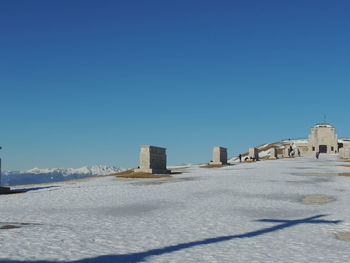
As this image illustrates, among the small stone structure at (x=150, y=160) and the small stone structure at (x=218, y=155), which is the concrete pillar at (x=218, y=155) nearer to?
the small stone structure at (x=218, y=155)

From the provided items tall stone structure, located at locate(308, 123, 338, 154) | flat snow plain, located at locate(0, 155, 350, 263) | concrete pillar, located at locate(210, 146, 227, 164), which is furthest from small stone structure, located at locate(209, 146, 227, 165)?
tall stone structure, located at locate(308, 123, 338, 154)

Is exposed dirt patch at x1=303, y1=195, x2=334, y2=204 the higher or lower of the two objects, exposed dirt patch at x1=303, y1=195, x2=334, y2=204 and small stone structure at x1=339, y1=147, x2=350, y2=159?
the lower

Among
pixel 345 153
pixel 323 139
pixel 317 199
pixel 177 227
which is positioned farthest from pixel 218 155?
pixel 323 139

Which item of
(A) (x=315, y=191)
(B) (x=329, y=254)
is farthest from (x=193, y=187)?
(B) (x=329, y=254)

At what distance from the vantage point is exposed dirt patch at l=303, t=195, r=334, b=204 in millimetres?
16717

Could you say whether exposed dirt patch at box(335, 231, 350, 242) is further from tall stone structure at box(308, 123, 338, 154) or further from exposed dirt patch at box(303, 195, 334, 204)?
tall stone structure at box(308, 123, 338, 154)

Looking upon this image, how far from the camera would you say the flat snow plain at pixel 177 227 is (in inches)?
330

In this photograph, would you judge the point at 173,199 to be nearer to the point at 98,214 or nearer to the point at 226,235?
the point at 98,214

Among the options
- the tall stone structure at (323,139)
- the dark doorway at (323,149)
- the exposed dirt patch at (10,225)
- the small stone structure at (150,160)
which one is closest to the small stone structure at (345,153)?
the tall stone structure at (323,139)

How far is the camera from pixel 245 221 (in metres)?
12.5

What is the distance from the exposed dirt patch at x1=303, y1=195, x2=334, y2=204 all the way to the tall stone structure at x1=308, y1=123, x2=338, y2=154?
8424 centimetres

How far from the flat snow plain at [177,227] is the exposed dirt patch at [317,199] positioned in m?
0.36

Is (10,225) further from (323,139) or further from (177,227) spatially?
(323,139)

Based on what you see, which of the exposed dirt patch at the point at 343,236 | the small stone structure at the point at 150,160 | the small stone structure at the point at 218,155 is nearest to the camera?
the exposed dirt patch at the point at 343,236
